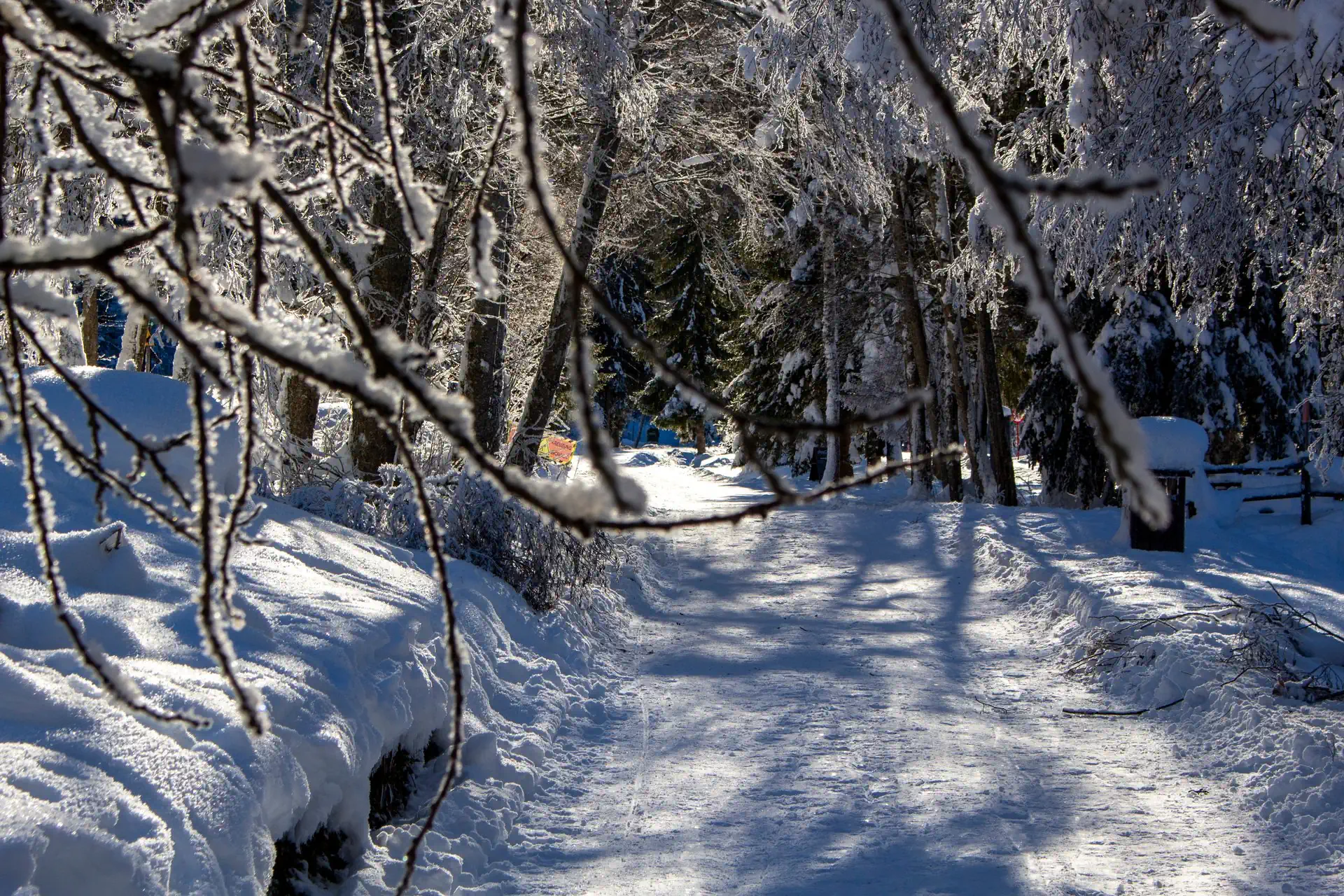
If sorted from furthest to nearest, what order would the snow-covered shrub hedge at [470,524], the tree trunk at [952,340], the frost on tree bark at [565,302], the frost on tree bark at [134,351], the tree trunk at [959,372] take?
the tree trunk at [959,372]
the tree trunk at [952,340]
the frost on tree bark at [565,302]
the frost on tree bark at [134,351]
the snow-covered shrub hedge at [470,524]

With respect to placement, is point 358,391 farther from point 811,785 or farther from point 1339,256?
point 1339,256

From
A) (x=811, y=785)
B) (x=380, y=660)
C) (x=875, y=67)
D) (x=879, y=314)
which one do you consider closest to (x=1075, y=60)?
(x=875, y=67)

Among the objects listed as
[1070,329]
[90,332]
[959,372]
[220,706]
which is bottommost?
[220,706]

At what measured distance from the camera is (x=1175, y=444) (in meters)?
11.0

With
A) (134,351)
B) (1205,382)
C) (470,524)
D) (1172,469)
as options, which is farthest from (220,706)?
(1205,382)

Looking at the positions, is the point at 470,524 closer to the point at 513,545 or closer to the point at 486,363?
the point at 513,545

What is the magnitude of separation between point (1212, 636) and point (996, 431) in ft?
40.2

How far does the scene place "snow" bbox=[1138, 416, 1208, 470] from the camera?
1090 centimetres

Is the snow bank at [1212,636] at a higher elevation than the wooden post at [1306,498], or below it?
below

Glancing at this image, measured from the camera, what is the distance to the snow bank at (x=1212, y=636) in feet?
16.5

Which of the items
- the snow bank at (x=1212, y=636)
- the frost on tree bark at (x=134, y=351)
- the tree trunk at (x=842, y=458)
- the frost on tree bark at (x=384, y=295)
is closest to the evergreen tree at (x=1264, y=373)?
the snow bank at (x=1212, y=636)

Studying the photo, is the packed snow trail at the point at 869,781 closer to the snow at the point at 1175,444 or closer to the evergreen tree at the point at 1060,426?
the snow at the point at 1175,444

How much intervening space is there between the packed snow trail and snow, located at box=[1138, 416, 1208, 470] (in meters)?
2.55

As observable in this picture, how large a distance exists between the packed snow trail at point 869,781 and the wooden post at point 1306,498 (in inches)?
216
